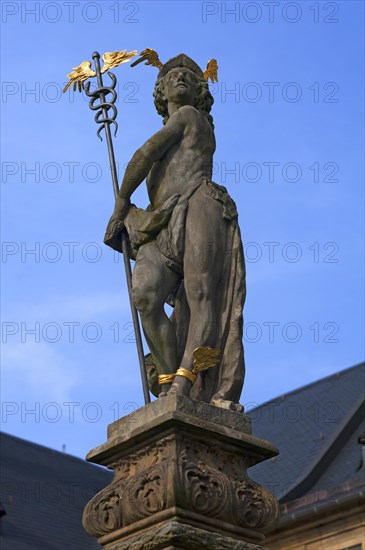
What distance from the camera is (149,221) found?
9.80 metres

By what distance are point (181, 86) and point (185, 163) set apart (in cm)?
64

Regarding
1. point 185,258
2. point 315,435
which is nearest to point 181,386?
point 185,258

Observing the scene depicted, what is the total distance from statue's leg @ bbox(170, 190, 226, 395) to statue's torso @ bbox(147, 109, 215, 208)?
28 cm

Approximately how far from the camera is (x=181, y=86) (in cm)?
1027

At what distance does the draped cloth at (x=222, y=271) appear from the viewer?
9430 mm

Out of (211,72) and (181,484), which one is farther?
(211,72)

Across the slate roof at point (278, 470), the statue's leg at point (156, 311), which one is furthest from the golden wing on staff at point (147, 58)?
the slate roof at point (278, 470)

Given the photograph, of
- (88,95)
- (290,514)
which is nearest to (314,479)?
(290,514)

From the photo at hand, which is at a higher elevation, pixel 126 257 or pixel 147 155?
pixel 147 155

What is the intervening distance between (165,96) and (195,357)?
7.15 feet

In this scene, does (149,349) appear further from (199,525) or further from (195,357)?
(199,525)

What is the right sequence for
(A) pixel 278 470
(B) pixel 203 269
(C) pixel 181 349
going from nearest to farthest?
(B) pixel 203 269 → (C) pixel 181 349 → (A) pixel 278 470

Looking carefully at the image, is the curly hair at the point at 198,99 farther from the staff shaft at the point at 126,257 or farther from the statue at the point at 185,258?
the staff shaft at the point at 126,257

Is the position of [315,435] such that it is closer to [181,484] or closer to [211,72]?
[211,72]
